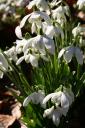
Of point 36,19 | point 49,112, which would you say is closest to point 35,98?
point 49,112

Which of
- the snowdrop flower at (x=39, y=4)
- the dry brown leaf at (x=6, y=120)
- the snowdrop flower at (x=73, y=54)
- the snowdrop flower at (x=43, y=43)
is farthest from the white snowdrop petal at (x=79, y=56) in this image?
the dry brown leaf at (x=6, y=120)

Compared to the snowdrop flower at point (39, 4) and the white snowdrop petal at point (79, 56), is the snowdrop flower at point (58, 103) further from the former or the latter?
the snowdrop flower at point (39, 4)

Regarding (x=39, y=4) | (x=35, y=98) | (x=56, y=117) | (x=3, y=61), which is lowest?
(x=56, y=117)

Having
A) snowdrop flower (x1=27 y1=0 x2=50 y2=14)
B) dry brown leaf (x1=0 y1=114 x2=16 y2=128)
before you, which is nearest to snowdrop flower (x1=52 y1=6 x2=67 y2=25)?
snowdrop flower (x1=27 y1=0 x2=50 y2=14)

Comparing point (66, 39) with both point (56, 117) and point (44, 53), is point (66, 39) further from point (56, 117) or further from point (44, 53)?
point (56, 117)

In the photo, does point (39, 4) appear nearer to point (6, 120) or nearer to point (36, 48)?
point (36, 48)

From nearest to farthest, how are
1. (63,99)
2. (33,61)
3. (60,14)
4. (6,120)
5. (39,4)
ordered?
(63,99) → (33,61) → (39,4) → (60,14) → (6,120)

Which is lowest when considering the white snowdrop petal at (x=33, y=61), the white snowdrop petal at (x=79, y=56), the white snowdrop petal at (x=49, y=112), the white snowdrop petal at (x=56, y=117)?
the white snowdrop petal at (x=56, y=117)

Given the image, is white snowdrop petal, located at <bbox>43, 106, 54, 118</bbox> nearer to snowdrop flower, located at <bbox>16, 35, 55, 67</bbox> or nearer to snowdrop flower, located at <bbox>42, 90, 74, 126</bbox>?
snowdrop flower, located at <bbox>42, 90, 74, 126</bbox>
